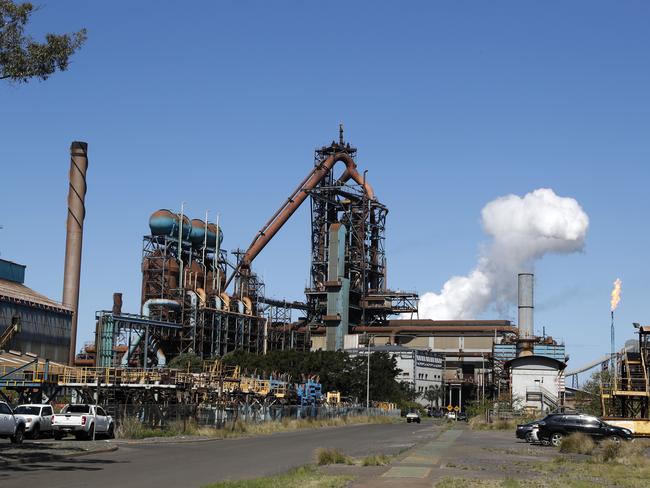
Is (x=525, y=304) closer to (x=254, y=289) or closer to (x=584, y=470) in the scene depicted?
(x=254, y=289)

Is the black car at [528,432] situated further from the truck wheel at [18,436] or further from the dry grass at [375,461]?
the truck wheel at [18,436]

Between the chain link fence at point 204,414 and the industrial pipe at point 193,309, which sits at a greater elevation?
the industrial pipe at point 193,309

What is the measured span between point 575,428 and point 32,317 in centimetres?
5675

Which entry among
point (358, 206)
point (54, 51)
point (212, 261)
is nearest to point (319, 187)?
point (358, 206)

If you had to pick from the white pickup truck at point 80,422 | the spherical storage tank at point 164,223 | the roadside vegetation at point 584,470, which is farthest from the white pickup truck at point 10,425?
the spherical storage tank at point 164,223

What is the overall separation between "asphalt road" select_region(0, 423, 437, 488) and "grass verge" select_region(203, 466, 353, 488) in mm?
1453

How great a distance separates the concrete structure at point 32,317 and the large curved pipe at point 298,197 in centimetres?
4402

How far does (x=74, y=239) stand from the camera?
92062 millimetres

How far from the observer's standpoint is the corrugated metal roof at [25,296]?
82000 millimetres

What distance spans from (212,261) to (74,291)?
3969 cm

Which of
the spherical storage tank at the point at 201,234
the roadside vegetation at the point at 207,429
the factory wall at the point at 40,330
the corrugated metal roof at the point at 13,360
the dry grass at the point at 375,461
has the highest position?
the spherical storage tank at the point at 201,234

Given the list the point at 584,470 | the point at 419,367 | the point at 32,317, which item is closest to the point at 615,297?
the point at 584,470

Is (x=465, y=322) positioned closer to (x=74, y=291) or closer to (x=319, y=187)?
(x=319, y=187)

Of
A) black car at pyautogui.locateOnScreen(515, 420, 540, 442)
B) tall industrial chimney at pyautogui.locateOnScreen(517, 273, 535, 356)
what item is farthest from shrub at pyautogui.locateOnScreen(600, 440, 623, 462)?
tall industrial chimney at pyautogui.locateOnScreen(517, 273, 535, 356)
